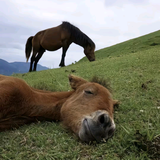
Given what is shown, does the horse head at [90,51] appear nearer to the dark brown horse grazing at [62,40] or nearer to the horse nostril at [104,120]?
the dark brown horse grazing at [62,40]

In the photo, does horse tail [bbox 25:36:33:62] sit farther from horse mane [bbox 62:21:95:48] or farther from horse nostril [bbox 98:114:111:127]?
horse nostril [bbox 98:114:111:127]

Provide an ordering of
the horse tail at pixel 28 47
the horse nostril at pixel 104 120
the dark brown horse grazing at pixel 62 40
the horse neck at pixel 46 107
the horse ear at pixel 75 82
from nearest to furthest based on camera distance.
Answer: the horse nostril at pixel 104 120, the horse neck at pixel 46 107, the horse ear at pixel 75 82, the dark brown horse grazing at pixel 62 40, the horse tail at pixel 28 47

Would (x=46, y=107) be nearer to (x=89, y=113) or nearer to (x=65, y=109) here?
(x=65, y=109)

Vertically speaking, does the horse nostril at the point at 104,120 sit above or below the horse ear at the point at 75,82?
below

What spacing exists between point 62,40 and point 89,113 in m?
13.2

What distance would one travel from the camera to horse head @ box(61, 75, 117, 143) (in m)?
2.30

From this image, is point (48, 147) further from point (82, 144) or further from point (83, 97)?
point (83, 97)

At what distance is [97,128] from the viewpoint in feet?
7.44

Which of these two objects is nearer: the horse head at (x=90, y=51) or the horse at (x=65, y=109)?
the horse at (x=65, y=109)

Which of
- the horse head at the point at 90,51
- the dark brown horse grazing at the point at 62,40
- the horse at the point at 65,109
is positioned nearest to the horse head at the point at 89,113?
the horse at the point at 65,109

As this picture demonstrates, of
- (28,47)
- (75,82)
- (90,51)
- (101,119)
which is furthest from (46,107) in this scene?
(28,47)

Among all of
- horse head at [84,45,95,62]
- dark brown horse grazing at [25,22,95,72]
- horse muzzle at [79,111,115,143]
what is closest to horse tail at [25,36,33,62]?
dark brown horse grazing at [25,22,95,72]

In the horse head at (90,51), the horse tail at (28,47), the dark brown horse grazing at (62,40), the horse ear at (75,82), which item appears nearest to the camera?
the horse ear at (75,82)

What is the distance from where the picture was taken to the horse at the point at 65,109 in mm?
2355
